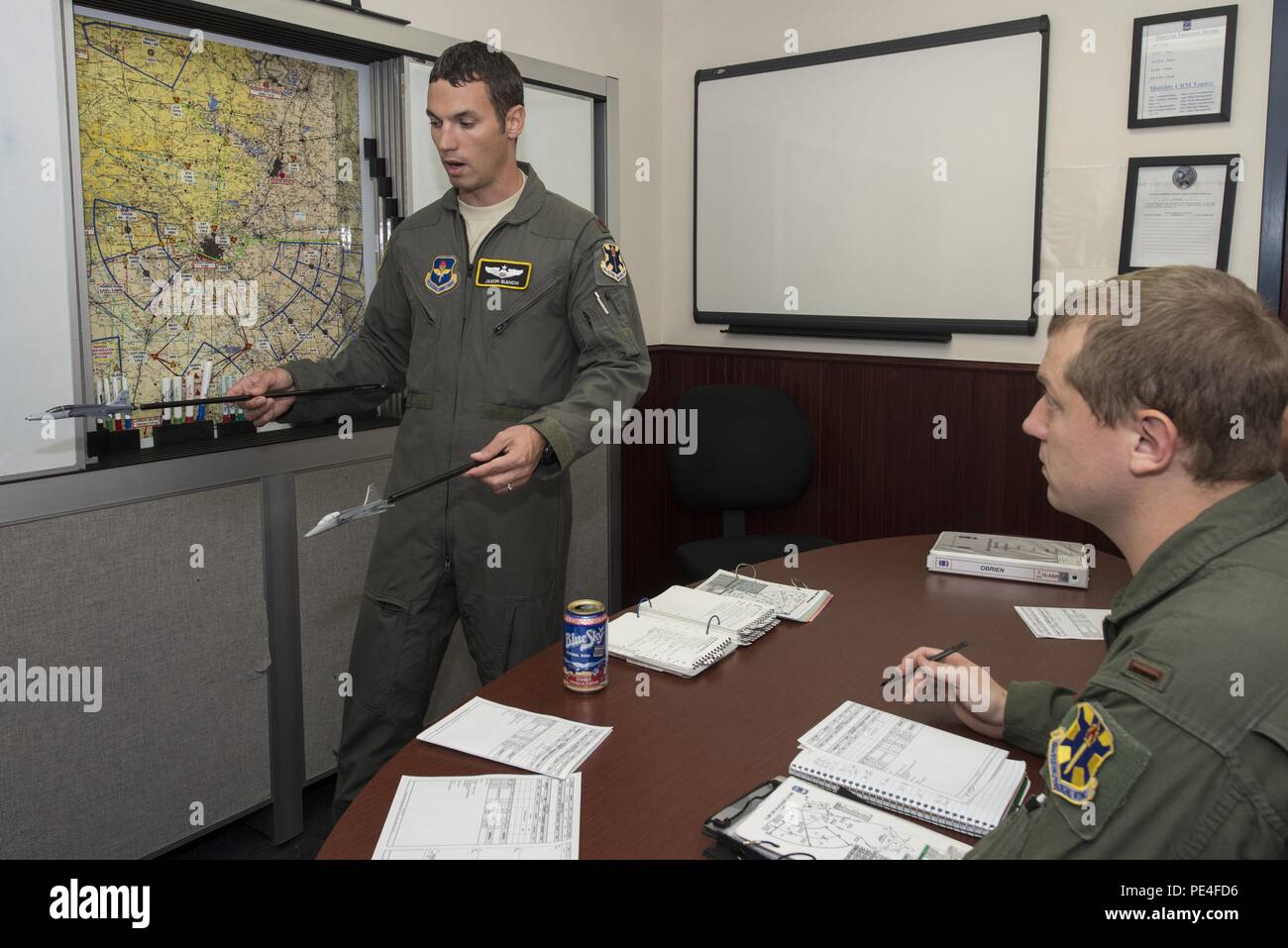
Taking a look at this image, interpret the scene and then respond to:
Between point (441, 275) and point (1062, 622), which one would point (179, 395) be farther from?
point (1062, 622)

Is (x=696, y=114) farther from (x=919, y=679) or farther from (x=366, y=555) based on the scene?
(x=919, y=679)

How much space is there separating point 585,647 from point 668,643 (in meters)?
0.22

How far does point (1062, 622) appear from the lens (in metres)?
1.80

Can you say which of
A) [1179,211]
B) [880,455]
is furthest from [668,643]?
[1179,211]

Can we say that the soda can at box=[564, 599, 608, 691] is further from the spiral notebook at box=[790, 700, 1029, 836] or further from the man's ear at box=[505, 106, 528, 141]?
the man's ear at box=[505, 106, 528, 141]

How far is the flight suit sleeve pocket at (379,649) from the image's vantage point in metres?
2.18

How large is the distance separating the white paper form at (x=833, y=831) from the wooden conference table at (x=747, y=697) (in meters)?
0.06

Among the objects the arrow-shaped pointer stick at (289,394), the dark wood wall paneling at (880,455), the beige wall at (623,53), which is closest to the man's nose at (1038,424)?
the arrow-shaped pointer stick at (289,394)

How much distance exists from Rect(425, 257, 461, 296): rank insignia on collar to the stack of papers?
0.87 metres

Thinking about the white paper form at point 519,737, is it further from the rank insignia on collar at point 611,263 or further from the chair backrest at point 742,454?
the chair backrest at point 742,454

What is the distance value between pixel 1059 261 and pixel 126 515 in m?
2.63

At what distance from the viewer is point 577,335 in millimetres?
2230

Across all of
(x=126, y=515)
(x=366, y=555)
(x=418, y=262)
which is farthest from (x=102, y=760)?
(x=418, y=262)

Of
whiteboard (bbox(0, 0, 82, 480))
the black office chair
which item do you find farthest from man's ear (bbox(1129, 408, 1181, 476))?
the black office chair
